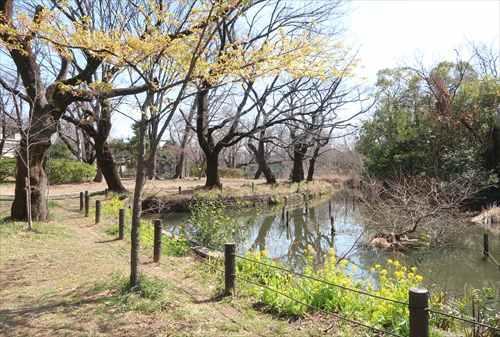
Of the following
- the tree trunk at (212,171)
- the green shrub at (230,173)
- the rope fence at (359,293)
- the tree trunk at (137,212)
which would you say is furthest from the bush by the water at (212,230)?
the green shrub at (230,173)

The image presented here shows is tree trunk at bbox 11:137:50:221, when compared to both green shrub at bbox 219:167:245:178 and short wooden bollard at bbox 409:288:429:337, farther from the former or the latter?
green shrub at bbox 219:167:245:178

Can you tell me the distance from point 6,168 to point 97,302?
852 inches

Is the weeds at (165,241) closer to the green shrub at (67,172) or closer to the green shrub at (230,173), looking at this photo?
the green shrub at (67,172)

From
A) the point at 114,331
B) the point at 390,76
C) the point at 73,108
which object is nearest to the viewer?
the point at 114,331

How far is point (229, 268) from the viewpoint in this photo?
16.8ft

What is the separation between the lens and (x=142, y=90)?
7.16m

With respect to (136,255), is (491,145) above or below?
above

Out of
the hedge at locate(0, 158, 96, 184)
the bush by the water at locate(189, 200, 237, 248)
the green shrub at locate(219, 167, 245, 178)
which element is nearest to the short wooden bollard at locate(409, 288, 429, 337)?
the bush by the water at locate(189, 200, 237, 248)

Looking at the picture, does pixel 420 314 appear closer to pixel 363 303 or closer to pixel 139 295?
pixel 363 303

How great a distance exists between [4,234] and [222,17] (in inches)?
275

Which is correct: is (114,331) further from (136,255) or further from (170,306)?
(136,255)

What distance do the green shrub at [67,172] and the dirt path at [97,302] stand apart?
17.3m

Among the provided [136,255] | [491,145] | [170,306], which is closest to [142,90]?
[136,255]

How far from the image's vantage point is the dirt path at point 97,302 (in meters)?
4.06
